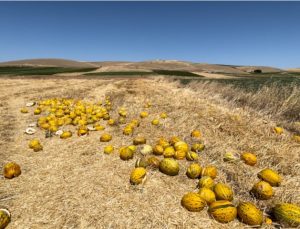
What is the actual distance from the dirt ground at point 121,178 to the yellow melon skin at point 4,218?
9cm

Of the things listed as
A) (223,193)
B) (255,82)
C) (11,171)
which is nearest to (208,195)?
(223,193)

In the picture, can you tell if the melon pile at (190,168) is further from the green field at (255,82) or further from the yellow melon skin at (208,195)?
the green field at (255,82)

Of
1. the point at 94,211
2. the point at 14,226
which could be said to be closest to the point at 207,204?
the point at 94,211

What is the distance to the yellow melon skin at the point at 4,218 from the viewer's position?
3382mm

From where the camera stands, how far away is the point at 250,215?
3.45 m

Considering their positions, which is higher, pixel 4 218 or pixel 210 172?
pixel 210 172

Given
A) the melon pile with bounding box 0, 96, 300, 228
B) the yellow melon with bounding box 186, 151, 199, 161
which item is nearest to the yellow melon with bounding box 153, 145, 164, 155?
the melon pile with bounding box 0, 96, 300, 228

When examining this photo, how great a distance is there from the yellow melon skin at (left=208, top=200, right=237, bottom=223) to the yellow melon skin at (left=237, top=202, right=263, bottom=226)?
100 millimetres

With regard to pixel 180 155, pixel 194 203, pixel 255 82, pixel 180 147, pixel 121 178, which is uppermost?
pixel 255 82

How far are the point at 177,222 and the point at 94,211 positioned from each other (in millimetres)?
1301

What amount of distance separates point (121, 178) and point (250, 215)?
7.89 ft

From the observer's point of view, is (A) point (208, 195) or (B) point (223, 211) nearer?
(B) point (223, 211)

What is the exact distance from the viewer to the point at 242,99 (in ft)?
Answer: 39.7

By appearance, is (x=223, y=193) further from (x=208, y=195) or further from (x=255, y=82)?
(x=255, y=82)
